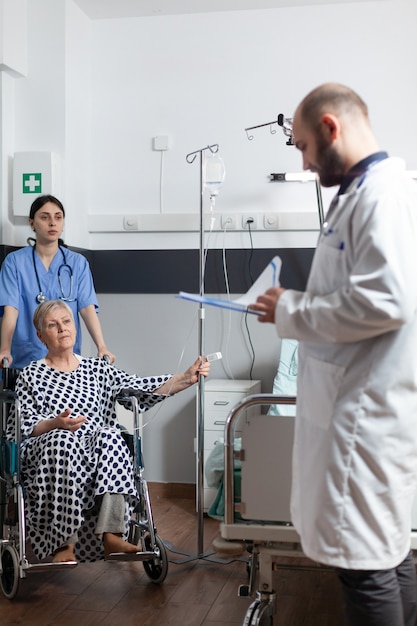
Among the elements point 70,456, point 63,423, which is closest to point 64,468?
point 70,456

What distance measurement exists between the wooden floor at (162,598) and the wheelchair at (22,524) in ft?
0.26

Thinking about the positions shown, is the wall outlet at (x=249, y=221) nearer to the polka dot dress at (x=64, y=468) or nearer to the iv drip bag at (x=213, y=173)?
the iv drip bag at (x=213, y=173)

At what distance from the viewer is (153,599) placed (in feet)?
9.70

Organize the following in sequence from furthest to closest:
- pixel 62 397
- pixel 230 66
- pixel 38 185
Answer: pixel 230 66
pixel 38 185
pixel 62 397

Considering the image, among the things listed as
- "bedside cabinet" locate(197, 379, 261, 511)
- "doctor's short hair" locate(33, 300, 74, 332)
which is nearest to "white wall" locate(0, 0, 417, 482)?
"bedside cabinet" locate(197, 379, 261, 511)

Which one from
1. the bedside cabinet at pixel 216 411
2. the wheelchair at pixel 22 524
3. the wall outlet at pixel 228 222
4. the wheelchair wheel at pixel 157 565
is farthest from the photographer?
the wall outlet at pixel 228 222

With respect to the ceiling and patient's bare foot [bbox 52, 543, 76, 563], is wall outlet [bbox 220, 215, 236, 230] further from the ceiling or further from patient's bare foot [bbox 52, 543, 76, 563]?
patient's bare foot [bbox 52, 543, 76, 563]

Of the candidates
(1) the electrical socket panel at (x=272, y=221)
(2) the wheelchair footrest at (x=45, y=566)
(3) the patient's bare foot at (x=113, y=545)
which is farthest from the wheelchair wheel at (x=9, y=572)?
(1) the electrical socket panel at (x=272, y=221)

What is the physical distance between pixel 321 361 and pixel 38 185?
2804 mm

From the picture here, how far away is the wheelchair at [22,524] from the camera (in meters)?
2.90

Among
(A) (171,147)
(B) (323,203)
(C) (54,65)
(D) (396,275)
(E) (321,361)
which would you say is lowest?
(E) (321,361)

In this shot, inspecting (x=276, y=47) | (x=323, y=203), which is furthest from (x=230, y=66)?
(x=323, y=203)

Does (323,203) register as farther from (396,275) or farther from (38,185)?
(396,275)

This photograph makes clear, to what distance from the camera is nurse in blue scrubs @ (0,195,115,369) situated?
3.71 metres
